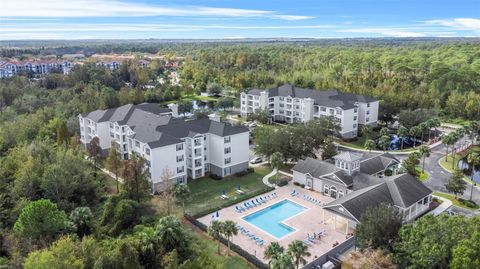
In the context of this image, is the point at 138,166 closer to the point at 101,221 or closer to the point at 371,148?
the point at 101,221

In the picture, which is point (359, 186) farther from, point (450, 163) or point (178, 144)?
point (450, 163)

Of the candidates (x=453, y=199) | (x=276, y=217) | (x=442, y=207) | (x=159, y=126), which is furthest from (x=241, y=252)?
(x=453, y=199)

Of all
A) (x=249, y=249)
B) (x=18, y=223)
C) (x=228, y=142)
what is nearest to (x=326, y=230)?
(x=249, y=249)

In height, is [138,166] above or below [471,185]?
above

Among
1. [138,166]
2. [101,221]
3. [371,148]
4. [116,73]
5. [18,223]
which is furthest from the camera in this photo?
[116,73]

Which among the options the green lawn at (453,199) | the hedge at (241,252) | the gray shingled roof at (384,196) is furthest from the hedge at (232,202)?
the green lawn at (453,199)

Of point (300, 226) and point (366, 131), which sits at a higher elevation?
point (366, 131)

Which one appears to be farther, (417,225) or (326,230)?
(326,230)
